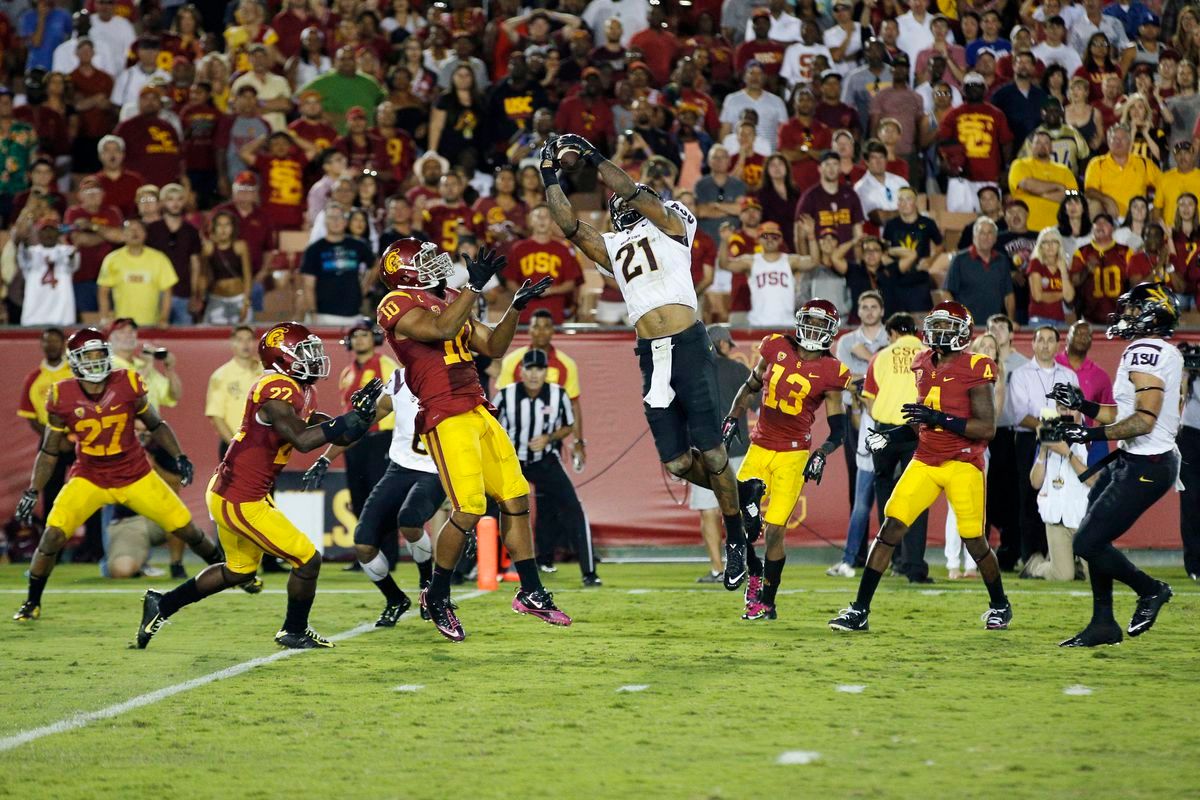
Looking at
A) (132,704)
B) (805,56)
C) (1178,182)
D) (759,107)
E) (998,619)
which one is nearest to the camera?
(132,704)

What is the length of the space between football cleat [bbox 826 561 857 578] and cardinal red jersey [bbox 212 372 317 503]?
5.98 metres

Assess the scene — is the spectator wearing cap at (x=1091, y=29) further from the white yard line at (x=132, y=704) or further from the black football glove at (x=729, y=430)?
the white yard line at (x=132, y=704)

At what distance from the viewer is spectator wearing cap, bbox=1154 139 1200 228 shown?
51.8ft

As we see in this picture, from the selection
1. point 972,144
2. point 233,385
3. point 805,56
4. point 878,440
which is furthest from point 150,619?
point 805,56

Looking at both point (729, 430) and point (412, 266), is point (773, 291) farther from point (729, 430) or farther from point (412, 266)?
point (412, 266)

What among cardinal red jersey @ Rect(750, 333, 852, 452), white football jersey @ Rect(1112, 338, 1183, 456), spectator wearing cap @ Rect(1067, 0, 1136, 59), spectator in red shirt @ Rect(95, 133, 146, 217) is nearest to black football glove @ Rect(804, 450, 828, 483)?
cardinal red jersey @ Rect(750, 333, 852, 452)

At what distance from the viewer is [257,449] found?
868cm

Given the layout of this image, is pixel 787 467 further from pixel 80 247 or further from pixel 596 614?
pixel 80 247

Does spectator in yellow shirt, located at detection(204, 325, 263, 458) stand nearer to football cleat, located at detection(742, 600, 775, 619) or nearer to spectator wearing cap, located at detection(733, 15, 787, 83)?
football cleat, located at detection(742, 600, 775, 619)

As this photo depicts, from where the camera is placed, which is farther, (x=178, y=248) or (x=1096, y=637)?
(x=178, y=248)

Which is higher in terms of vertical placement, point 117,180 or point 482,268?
point 117,180

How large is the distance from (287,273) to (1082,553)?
9817mm

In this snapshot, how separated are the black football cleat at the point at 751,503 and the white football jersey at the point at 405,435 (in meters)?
1.99

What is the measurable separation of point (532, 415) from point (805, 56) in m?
7.01
